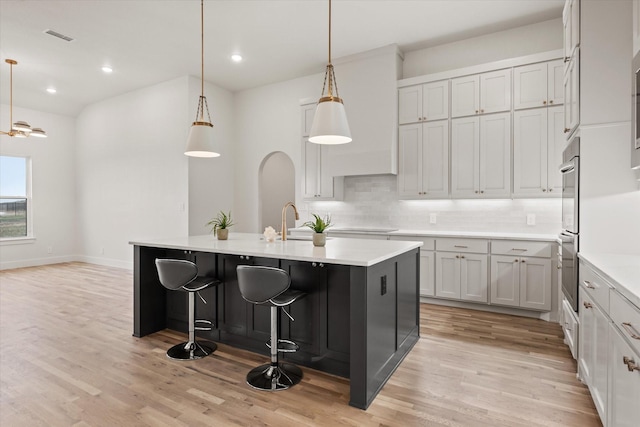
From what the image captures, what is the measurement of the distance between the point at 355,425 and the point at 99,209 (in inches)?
300

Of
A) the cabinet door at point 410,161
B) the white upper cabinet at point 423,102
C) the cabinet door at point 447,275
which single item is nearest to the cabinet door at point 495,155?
the white upper cabinet at point 423,102

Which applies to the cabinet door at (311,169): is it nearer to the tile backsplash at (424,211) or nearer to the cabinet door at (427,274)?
the tile backsplash at (424,211)

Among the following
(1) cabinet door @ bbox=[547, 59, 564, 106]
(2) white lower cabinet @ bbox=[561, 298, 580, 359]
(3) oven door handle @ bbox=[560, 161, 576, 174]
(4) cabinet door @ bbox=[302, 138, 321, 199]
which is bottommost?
(2) white lower cabinet @ bbox=[561, 298, 580, 359]

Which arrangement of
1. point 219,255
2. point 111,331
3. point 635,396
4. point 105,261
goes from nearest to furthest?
point 635,396 → point 219,255 → point 111,331 → point 105,261

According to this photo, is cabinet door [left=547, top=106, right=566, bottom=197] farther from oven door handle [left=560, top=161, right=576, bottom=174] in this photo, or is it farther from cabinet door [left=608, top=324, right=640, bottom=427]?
cabinet door [left=608, top=324, right=640, bottom=427]

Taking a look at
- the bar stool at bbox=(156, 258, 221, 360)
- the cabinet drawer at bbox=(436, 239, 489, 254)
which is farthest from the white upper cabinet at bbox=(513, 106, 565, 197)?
the bar stool at bbox=(156, 258, 221, 360)

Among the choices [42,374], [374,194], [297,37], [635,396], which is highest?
[297,37]

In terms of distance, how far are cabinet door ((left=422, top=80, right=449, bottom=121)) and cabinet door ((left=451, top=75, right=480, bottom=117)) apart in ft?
0.29

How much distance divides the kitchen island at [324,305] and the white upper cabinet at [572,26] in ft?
6.54

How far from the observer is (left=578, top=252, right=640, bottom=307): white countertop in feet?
4.90

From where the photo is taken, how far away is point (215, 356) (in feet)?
9.99

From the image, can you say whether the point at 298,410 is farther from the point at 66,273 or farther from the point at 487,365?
the point at 66,273

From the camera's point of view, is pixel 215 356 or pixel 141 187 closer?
pixel 215 356

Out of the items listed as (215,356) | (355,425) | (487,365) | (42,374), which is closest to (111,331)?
(42,374)
